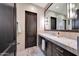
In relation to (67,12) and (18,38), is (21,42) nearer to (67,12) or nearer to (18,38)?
(18,38)

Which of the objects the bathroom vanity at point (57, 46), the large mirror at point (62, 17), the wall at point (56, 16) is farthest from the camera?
the wall at point (56, 16)

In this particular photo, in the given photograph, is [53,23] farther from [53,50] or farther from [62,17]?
[53,50]

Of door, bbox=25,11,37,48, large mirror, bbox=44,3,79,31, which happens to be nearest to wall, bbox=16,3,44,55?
door, bbox=25,11,37,48

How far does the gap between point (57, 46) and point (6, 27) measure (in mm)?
730

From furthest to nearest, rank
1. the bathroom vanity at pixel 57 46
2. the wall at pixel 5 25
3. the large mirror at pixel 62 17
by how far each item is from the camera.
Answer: the large mirror at pixel 62 17
the wall at pixel 5 25
the bathroom vanity at pixel 57 46

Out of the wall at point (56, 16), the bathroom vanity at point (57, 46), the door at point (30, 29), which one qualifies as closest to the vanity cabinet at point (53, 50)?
the bathroom vanity at point (57, 46)

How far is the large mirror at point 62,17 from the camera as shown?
152 cm

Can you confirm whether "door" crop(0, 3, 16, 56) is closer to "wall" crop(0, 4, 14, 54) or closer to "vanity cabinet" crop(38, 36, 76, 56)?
"wall" crop(0, 4, 14, 54)

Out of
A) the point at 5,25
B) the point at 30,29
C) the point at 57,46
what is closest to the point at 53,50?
the point at 57,46

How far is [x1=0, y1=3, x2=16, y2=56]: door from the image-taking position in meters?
1.34

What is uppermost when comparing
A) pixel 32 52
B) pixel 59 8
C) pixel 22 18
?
pixel 59 8

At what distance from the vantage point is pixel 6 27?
1.35 metres

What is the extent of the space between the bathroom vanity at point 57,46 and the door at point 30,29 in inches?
3.6

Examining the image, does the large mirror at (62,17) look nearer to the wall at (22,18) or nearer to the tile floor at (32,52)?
the wall at (22,18)
